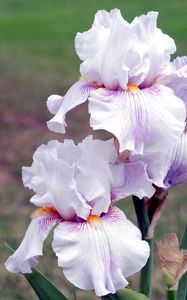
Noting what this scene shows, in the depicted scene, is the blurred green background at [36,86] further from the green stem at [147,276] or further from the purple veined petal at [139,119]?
the purple veined petal at [139,119]

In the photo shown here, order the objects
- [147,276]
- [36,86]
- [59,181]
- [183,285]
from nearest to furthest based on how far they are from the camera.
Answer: [59,181]
[147,276]
[183,285]
[36,86]

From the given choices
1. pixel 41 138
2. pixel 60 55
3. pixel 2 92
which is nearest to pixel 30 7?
pixel 60 55

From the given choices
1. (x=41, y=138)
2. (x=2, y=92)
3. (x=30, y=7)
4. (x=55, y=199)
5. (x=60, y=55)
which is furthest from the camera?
(x=30, y=7)

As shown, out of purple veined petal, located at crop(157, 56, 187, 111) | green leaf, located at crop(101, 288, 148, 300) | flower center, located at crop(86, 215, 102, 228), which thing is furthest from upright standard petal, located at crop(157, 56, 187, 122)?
green leaf, located at crop(101, 288, 148, 300)

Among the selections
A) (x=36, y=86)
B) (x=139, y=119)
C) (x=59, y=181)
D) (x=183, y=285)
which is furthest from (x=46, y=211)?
(x=36, y=86)

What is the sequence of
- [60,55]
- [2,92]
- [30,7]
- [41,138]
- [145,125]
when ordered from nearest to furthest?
[145,125] < [41,138] < [2,92] < [60,55] < [30,7]

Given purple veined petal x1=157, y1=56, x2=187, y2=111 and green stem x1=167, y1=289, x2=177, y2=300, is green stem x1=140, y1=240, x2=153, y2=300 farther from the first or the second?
purple veined petal x1=157, y1=56, x2=187, y2=111

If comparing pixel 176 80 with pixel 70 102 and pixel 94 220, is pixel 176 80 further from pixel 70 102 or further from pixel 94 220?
pixel 94 220

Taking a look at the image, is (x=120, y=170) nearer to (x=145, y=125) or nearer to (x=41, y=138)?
(x=145, y=125)
